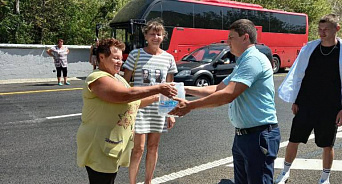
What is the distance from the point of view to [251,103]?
2914 millimetres

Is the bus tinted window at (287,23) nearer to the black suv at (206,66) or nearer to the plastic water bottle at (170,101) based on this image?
the black suv at (206,66)

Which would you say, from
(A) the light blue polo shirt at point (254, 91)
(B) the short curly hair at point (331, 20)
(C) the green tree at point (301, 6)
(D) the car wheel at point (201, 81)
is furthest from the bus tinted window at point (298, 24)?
(A) the light blue polo shirt at point (254, 91)

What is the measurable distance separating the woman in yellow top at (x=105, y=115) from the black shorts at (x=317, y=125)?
2.02 metres

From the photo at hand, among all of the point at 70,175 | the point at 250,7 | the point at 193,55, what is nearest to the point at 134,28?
the point at 193,55

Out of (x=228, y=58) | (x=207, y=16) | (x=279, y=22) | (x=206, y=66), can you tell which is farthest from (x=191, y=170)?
(x=279, y=22)

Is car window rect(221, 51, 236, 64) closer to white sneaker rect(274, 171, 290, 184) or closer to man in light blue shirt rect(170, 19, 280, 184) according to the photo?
white sneaker rect(274, 171, 290, 184)

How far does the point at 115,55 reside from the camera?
279cm

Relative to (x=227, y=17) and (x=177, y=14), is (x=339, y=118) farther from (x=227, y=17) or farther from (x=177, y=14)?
(x=227, y=17)

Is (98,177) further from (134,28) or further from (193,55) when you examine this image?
(134,28)

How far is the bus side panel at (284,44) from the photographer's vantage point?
22594mm

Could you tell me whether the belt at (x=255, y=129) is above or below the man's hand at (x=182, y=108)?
below

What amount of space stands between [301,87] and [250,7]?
1868cm

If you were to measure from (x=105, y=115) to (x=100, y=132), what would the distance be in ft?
0.42

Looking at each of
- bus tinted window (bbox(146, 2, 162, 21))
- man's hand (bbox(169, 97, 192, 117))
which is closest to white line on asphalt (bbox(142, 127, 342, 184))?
man's hand (bbox(169, 97, 192, 117))
